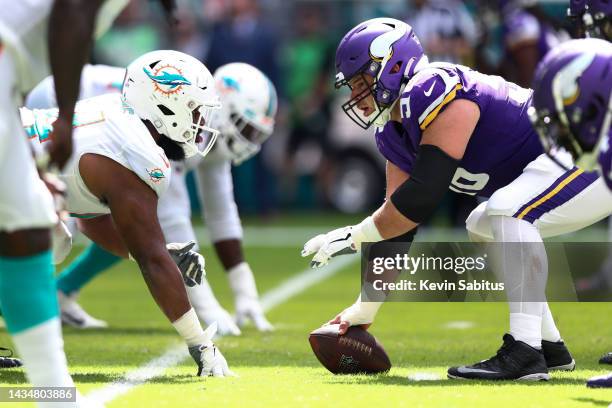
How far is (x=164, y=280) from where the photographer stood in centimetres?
502

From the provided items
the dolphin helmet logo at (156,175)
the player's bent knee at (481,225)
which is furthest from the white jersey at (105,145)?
the player's bent knee at (481,225)

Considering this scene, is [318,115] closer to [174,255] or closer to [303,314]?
[303,314]

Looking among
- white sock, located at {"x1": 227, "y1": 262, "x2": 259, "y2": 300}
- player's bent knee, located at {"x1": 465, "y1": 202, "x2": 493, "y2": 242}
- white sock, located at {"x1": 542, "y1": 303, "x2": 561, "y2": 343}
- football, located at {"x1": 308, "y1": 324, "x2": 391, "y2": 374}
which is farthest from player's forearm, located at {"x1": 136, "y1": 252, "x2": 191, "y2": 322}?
white sock, located at {"x1": 227, "y1": 262, "x2": 259, "y2": 300}

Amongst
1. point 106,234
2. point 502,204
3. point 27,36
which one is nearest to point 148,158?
point 106,234

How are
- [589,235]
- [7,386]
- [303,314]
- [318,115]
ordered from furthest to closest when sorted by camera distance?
[318,115]
[589,235]
[303,314]
[7,386]

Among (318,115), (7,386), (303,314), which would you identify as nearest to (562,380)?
(7,386)

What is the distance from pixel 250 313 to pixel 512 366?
2531 millimetres

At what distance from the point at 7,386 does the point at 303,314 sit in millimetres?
3179

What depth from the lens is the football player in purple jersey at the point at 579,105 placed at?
4324 millimetres

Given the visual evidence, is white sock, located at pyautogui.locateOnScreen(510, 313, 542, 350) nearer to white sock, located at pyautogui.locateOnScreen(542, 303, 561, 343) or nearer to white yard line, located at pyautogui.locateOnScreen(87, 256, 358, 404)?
white sock, located at pyautogui.locateOnScreen(542, 303, 561, 343)

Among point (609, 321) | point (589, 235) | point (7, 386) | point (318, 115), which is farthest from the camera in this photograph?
point (318, 115)

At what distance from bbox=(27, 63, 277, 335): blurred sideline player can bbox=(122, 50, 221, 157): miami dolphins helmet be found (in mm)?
1439

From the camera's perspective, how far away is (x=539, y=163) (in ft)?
17.3

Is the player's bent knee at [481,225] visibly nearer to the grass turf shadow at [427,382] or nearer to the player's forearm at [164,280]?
the grass turf shadow at [427,382]
